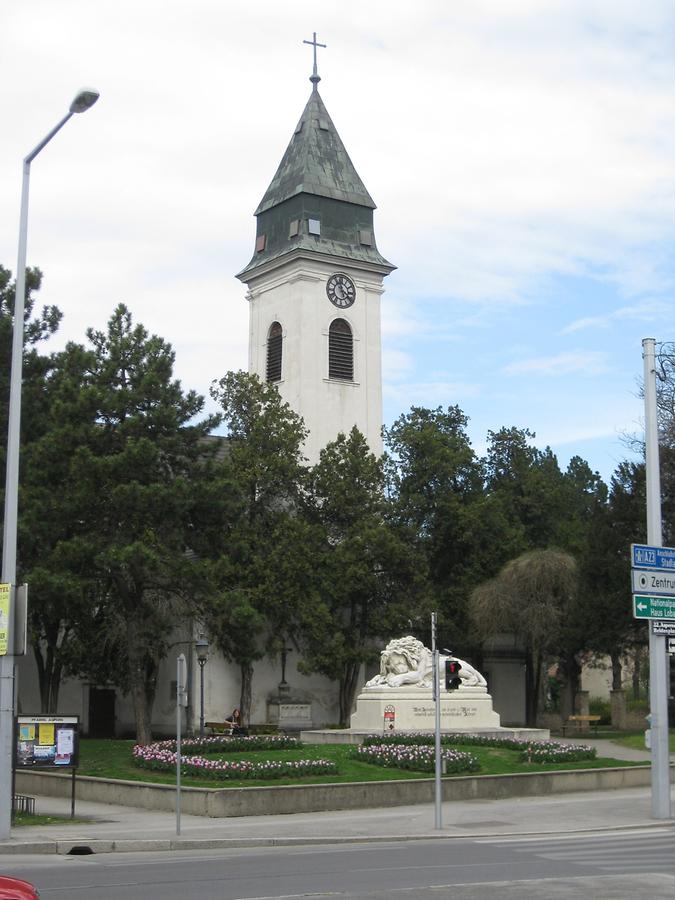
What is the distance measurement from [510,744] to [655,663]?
10.7m

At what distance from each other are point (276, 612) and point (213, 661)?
16.4 feet

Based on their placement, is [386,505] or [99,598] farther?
[386,505]

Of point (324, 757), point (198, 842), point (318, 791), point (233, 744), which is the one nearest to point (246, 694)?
point (233, 744)

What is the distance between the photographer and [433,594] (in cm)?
5775

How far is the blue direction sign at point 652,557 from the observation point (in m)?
26.3

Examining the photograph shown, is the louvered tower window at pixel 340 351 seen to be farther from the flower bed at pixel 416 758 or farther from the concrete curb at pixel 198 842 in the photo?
the concrete curb at pixel 198 842

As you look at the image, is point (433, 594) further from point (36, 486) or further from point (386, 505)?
point (36, 486)

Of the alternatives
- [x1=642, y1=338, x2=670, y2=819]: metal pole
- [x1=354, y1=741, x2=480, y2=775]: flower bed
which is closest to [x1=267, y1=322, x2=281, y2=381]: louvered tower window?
[x1=354, y1=741, x2=480, y2=775]: flower bed

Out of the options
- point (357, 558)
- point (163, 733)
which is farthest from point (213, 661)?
point (357, 558)

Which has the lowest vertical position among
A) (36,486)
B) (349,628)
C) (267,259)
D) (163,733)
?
(163,733)

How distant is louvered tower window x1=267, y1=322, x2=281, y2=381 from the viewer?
66250 millimetres

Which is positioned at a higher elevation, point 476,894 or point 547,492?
point 547,492

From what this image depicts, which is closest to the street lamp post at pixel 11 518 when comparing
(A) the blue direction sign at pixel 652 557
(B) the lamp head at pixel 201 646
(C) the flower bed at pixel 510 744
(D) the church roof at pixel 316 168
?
(A) the blue direction sign at pixel 652 557

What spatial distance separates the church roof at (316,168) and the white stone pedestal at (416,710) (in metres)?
32.3
